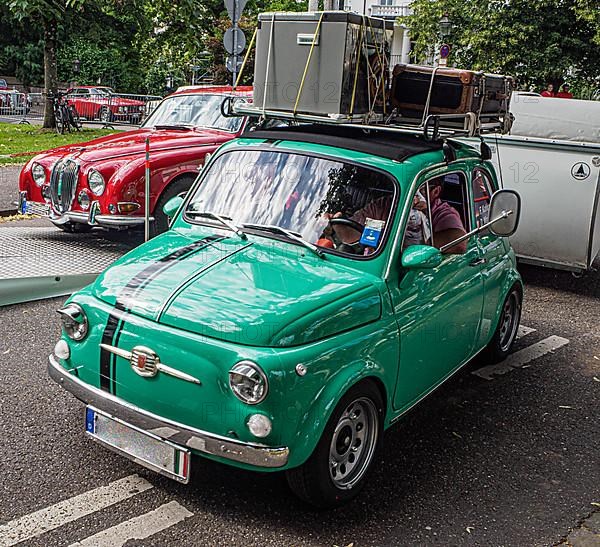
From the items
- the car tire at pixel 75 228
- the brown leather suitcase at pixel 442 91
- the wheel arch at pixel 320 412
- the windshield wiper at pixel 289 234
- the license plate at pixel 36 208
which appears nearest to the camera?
the wheel arch at pixel 320 412

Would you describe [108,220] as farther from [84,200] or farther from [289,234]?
[289,234]

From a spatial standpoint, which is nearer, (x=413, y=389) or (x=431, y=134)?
(x=413, y=389)

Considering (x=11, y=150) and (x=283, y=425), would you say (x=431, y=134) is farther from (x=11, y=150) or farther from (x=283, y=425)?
(x=11, y=150)

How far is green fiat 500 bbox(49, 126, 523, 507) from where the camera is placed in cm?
362

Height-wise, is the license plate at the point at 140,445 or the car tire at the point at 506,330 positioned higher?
the license plate at the point at 140,445

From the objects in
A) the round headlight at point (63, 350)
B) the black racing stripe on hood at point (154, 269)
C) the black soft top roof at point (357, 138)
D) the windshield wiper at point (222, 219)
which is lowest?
the round headlight at point (63, 350)

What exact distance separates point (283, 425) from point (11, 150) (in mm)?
16085

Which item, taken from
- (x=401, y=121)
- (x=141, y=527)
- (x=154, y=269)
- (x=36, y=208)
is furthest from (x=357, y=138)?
(x=36, y=208)

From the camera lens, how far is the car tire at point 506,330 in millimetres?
6281

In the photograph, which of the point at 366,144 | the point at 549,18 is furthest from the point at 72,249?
the point at 549,18

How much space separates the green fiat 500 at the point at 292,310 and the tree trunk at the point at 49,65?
18606mm

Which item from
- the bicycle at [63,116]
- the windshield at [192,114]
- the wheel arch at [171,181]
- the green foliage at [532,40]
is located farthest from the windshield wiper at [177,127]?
the green foliage at [532,40]

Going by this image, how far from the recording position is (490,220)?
5.08 m

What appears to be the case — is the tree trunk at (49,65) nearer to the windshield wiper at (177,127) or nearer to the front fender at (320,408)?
the windshield wiper at (177,127)
